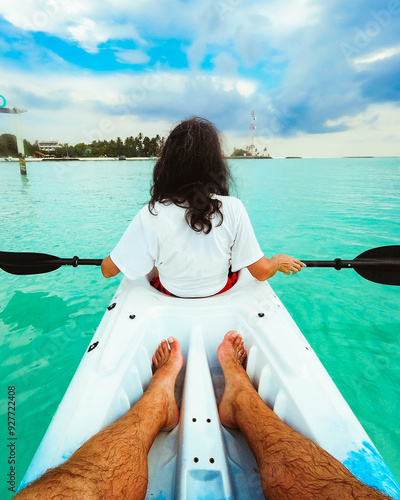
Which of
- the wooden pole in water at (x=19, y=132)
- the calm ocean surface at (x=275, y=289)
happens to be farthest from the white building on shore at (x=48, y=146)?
the calm ocean surface at (x=275, y=289)

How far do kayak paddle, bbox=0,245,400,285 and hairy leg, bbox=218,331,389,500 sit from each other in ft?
4.73

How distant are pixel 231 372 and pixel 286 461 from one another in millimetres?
619

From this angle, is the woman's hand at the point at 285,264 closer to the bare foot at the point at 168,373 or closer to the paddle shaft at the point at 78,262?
the bare foot at the point at 168,373

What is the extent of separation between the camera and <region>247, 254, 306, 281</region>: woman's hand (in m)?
1.74

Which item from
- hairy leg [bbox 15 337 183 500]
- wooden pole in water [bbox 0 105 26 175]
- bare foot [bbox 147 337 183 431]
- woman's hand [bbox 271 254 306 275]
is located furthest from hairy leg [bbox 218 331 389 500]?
wooden pole in water [bbox 0 105 26 175]

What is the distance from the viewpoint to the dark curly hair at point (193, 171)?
58.4 inches

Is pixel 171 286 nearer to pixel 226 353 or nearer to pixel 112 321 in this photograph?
pixel 112 321

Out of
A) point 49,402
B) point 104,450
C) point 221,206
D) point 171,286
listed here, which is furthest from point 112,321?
point 49,402

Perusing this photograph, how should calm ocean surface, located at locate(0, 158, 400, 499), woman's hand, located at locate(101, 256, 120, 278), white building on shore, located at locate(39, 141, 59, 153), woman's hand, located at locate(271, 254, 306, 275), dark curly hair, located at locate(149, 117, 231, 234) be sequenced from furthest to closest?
1. white building on shore, located at locate(39, 141, 59, 153)
2. calm ocean surface, located at locate(0, 158, 400, 499)
3. woman's hand, located at locate(271, 254, 306, 275)
4. woman's hand, located at locate(101, 256, 120, 278)
5. dark curly hair, located at locate(149, 117, 231, 234)

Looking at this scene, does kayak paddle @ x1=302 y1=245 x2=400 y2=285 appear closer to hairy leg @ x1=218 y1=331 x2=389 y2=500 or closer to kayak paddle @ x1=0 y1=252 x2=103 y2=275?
hairy leg @ x1=218 y1=331 x2=389 y2=500

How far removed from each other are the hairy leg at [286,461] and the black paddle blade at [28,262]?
2.04 meters

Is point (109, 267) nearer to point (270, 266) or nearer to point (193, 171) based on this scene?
point (193, 171)

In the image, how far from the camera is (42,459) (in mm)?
974

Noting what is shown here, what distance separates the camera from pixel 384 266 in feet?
8.18
